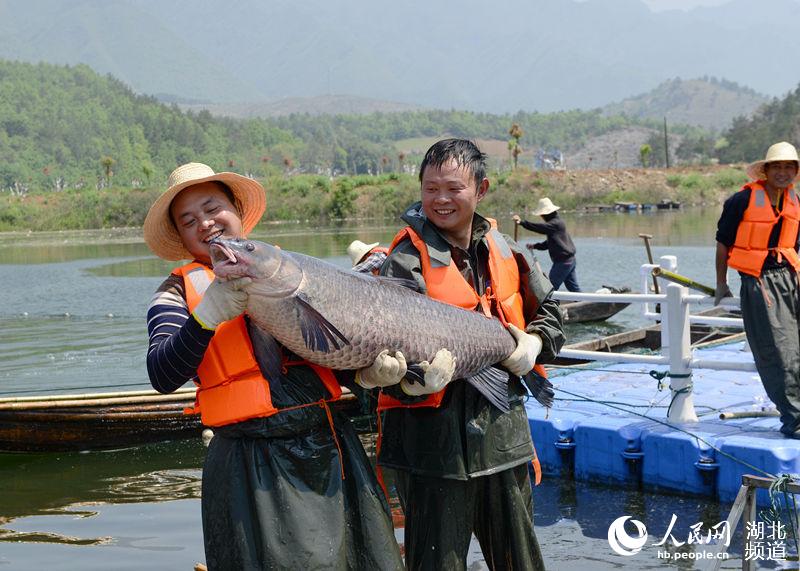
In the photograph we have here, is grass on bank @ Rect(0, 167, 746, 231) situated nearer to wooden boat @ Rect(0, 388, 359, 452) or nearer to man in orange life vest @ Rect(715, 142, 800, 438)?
wooden boat @ Rect(0, 388, 359, 452)

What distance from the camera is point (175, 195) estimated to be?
3305mm

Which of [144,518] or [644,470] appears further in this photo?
[144,518]

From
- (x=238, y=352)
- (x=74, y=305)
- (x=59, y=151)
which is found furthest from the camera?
(x=59, y=151)

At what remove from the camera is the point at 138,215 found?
71812 mm

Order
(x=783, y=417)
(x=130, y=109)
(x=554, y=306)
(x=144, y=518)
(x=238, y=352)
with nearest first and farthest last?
(x=238, y=352), (x=554, y=306), (x=783, y=417), (x=144, y=518), (x=130, y=109)

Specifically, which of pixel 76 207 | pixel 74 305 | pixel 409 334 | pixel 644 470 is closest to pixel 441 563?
pixel 409 334

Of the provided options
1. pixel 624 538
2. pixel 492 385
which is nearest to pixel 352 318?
pixel 492 385

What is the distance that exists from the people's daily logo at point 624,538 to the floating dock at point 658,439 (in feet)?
1.71

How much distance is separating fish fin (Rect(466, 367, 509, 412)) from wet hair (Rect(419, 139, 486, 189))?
68 centimetres

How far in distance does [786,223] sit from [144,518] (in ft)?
17.2

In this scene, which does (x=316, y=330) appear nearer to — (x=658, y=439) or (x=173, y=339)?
(x=173, y=339)

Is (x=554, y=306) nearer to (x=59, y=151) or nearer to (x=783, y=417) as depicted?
(x=783, y=417)

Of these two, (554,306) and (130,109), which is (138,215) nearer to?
(554,306)

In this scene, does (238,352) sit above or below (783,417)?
above
